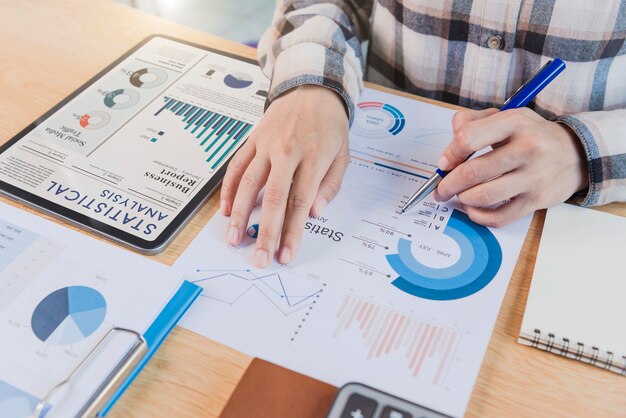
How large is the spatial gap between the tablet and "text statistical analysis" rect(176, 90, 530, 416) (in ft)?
0.25

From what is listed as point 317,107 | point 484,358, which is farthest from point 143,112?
point 484,358

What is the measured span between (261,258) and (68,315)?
18 centimetres

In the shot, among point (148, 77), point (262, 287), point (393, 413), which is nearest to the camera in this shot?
point (393, 413)

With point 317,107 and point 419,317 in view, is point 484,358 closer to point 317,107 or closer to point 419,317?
point 419,317

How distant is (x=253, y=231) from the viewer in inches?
22.9

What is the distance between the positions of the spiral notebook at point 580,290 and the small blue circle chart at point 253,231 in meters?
0.27

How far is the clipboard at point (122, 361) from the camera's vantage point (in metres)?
0.43

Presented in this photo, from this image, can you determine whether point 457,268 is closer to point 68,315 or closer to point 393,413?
point 393,413

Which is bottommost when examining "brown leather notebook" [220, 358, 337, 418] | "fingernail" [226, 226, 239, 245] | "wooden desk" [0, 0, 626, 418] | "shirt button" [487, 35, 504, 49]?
"wooden desk" [0, 0, 626, 418]

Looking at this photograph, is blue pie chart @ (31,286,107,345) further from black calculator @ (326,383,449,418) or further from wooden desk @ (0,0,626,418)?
black calculator @ (326,383,449,418)

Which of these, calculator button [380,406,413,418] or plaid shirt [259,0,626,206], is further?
plaid shirt [259,0,626,206]

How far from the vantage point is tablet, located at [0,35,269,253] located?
23.5 inches

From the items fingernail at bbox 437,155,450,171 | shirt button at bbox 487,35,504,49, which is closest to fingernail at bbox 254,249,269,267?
fingernail at bbox 437,155,450,171

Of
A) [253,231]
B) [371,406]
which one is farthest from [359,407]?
[253,231]
